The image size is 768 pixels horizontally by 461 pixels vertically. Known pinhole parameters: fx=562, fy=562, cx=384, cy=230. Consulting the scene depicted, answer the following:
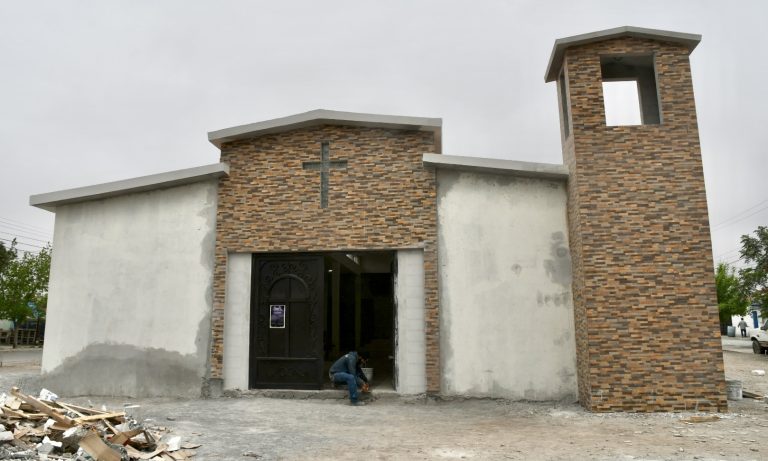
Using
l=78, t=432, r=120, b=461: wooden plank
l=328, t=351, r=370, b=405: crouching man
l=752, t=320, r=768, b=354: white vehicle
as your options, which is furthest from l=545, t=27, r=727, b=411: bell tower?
l=752, t=320, r=768, b=354: white vehicle

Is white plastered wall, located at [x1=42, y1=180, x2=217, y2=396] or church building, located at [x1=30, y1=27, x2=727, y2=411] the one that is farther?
white plastered wall, located at [x1=42, y1=180, x2=217, y2=396]

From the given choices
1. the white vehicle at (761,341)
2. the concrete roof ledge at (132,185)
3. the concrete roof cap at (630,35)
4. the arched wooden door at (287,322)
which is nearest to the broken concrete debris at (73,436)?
the arched wooden door at (287,322)

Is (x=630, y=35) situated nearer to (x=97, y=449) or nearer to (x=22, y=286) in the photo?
(x=97, y=449)

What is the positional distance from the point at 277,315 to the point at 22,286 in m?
26.4

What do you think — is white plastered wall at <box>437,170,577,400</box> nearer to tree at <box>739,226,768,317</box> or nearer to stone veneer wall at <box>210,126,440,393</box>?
stone veneer wall at <box>210,126,440,393</box>

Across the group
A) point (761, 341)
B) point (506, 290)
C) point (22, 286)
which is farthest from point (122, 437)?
point (22, 286)

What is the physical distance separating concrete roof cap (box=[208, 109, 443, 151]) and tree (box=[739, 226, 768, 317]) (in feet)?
77.2

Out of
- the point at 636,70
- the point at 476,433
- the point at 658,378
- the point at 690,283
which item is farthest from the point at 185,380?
the point at 636,70

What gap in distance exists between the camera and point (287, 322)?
38.8 feet

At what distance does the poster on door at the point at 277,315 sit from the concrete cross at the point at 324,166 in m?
2.33

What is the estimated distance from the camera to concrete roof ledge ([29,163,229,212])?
1205 cm

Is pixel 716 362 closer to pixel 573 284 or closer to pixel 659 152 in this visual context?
pixel 573 284

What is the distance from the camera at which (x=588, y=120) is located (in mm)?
10430

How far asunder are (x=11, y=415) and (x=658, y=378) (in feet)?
32.0
